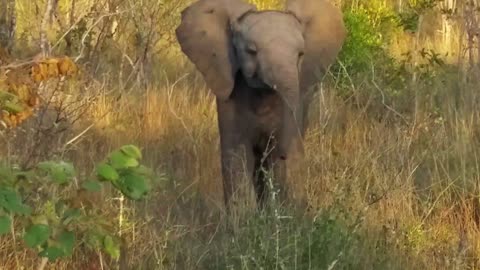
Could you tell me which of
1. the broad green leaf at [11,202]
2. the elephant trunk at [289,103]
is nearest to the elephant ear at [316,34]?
the elephant trunk at [289,103]

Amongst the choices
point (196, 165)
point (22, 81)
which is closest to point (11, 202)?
point (22, 81)

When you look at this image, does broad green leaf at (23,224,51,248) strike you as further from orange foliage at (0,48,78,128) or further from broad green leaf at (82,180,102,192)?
orange foliage at (0,48,78,128)

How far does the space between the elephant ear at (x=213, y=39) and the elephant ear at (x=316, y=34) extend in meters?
0.29

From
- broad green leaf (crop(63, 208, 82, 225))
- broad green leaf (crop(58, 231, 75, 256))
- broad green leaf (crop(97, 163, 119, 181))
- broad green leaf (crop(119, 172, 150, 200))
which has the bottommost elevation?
broad green leaf (crop(58, 231, 75, 256))

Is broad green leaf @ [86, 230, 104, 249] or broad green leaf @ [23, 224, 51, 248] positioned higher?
broad green leaf @ [23, 224, 51, 248]

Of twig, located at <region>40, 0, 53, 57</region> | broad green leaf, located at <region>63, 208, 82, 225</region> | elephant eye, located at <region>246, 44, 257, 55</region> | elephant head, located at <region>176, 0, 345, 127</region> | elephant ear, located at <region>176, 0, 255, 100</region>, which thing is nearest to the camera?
broad green leaf, located at <region>63, 208, 82, 225</region>

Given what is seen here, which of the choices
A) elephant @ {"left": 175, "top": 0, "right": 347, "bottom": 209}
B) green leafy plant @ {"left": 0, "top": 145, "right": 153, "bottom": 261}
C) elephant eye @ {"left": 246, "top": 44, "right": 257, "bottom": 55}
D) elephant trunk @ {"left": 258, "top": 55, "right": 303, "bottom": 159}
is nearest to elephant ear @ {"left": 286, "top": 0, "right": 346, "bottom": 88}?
elephant @ {"left": 175, "top": 0, "right": 347, "bottom": 209}

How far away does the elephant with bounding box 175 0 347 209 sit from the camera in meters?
5.78

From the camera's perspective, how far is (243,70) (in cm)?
592

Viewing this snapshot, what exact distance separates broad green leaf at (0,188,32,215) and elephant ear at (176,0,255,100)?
266 centimetres

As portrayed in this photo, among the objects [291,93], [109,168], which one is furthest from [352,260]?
[109,168]

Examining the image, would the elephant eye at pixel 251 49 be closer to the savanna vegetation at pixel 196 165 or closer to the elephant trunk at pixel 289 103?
the elephant trunk at pixel 289 103

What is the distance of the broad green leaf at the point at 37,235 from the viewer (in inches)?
140

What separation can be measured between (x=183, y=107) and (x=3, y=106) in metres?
4.30
